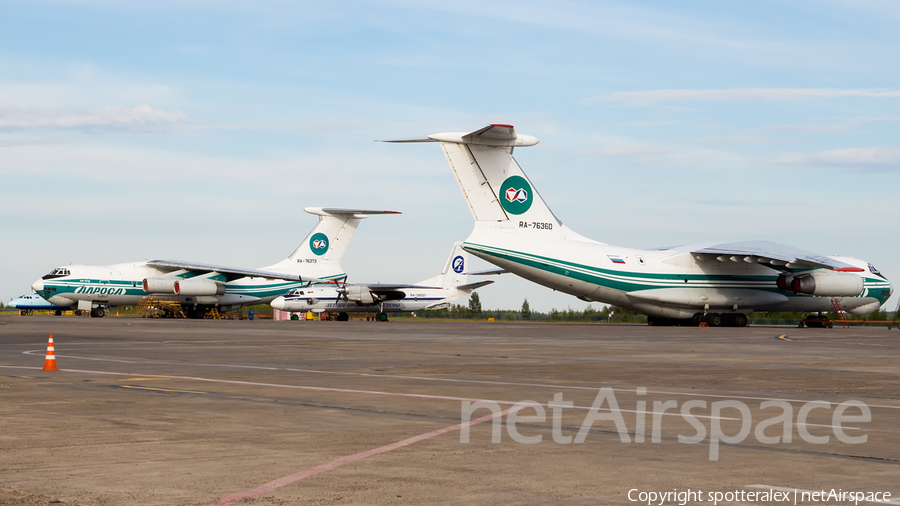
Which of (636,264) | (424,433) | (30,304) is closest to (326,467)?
Answer: (424,433)

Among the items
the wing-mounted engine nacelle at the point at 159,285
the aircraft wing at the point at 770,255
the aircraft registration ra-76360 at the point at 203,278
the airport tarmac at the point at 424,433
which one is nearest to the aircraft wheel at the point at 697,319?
the aircraft wing at the point at 770,255

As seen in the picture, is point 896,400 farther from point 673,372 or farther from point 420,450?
point 420,450

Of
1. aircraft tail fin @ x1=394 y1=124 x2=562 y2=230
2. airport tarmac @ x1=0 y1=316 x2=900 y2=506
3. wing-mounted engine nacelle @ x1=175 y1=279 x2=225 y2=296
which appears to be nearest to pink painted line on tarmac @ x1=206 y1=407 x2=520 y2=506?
airport tarmac @ x1=0 y1=316 x2=900 y2=506

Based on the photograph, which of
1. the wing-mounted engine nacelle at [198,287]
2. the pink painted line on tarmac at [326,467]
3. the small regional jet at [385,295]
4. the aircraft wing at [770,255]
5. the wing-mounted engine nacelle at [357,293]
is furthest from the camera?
the wing-mounted engine nacelle at [357,293]

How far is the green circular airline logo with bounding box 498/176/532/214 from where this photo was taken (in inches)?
1679

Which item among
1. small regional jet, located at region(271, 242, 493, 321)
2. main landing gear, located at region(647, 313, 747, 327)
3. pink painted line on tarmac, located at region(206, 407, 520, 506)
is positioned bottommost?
pink painted line on tarmac, located at region(206, 407, 520, 506)

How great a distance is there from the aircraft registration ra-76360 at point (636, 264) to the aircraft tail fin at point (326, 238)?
29425 millimetres

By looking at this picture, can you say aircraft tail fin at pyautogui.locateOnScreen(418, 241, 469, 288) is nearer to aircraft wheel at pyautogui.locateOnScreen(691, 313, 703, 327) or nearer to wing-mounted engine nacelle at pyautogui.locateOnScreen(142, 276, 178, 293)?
wing-mounted engine nacelle at pyautogui.locateOnScreen(142, 276, 178, 293)

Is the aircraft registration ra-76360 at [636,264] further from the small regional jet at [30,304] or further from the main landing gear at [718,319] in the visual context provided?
the small regional jet at [30,304]

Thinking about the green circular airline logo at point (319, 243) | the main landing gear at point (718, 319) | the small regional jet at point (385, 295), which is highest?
the green circular airline logo at point (319, 243)

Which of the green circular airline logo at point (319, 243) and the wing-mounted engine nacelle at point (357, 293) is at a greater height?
the green circular airline logo at point (319, 243)

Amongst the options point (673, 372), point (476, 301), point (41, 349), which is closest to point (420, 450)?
point (673, 372)

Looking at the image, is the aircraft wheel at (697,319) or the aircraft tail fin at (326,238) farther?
the aircraft tail fin at (326,238)

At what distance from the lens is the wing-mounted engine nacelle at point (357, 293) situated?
7175 centimetres
